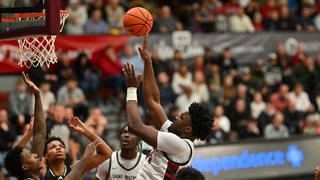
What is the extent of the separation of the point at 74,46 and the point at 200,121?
9.99 metres

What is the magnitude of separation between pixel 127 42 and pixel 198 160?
4.40 meters

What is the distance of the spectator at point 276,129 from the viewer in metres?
17.1

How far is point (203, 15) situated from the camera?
20703 millimetres

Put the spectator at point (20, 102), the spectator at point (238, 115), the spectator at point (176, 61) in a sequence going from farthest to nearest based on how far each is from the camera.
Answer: the spectator at point (176, 61)
the spectator at point (238, 115)
the spectator at point (20, 102)

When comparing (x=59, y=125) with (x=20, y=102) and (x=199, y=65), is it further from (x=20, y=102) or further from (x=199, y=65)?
(x=199, y=65)

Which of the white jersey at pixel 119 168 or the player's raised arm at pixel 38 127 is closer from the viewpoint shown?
the player's raised arm at pixel 38 127

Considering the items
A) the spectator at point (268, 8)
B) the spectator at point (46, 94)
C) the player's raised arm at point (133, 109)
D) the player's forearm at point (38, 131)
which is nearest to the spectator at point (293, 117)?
the spectator at point (268, 8)

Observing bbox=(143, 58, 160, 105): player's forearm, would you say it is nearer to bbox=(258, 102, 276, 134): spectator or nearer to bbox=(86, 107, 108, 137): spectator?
bbox=(86, 107, 108, 137): spectator

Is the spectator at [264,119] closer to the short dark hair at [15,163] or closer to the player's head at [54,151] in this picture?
the player's head at [54,151]

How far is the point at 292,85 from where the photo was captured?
19672 mm

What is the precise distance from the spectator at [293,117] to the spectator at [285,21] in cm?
366

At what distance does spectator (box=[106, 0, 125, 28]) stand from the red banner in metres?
0.96

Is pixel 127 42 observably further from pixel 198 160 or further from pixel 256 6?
pixel 256 6

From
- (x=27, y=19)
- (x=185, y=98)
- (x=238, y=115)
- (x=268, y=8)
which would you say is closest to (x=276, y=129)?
(x=238, y=115)
